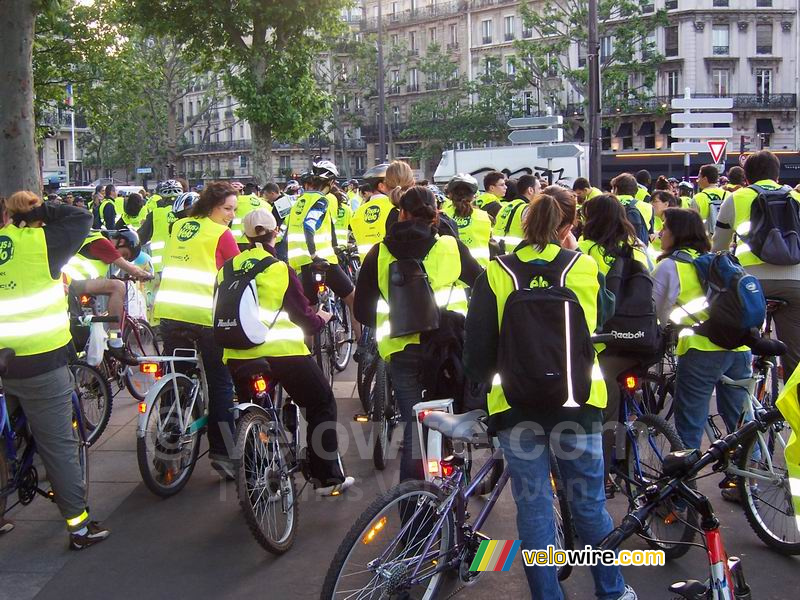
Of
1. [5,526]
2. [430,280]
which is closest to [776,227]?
[430,280]

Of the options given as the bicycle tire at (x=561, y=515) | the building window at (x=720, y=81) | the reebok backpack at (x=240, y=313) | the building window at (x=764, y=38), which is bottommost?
the bicycle tire at (x=561, y=515)

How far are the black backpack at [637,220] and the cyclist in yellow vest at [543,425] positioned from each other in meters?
5.28

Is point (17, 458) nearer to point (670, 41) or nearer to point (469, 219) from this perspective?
point (469, 219)

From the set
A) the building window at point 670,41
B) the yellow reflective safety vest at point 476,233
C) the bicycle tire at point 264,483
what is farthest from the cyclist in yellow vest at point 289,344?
the building window at point 670,41

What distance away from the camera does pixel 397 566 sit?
3809 mm

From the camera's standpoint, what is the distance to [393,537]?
3.77 metres

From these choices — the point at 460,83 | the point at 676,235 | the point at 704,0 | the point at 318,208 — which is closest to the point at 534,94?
the point at 460,83

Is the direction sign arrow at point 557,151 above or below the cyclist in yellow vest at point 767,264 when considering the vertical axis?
above

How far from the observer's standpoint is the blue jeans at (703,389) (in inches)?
212

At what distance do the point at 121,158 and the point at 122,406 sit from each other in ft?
216

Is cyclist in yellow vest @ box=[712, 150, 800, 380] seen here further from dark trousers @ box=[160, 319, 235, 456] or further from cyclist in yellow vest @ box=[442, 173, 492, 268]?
dark trousers @ box=[160, 319, 235, 456]

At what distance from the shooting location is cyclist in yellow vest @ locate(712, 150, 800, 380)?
22.0 feet

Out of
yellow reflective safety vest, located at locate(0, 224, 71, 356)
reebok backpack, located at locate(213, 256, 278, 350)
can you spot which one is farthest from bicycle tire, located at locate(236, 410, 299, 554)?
yellow reflective safety vest, located at locate(0, 224, 71, 356)

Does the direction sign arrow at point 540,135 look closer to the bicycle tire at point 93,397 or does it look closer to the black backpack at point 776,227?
the black backpack at point 776,227
